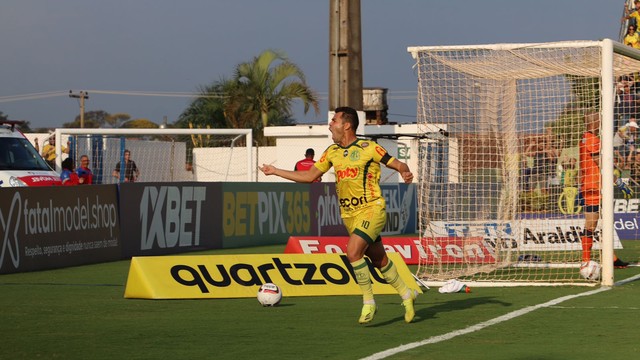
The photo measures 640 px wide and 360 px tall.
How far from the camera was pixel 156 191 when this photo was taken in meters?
21.5

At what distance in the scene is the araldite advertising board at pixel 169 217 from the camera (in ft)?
68.0

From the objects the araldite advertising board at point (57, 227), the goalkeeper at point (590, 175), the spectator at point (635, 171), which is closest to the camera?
the goalkeeper at point (590, 175)

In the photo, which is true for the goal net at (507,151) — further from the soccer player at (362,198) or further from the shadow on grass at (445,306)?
the soccer player at (362,198)

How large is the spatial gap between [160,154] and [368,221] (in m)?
27.5

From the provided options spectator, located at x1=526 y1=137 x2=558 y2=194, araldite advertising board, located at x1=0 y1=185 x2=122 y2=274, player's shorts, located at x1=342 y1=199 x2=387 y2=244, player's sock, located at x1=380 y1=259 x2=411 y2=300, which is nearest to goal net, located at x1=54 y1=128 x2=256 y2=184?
araldite advertising board, located at x1=0 y1=185 x2=122 y2=274

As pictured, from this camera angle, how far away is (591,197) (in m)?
16.4

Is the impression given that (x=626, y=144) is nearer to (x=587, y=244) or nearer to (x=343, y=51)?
(x=343, y=51)

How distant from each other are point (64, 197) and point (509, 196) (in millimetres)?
7068

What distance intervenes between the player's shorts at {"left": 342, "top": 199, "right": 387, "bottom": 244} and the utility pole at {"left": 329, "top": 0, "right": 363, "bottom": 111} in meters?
14.2

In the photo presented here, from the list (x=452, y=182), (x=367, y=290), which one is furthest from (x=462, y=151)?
(x=367, y=290)

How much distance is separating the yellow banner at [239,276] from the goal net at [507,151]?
2.22m

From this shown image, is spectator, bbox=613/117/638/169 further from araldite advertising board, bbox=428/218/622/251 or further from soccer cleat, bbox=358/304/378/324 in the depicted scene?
soccer cleat, bbox=358/304/378/324

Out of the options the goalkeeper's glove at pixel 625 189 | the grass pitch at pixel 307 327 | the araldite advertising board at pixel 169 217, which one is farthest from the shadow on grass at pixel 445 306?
the goalkeeper's glove at pixel 625 189

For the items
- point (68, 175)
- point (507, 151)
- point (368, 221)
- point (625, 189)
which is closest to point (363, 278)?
point (368, 221)
